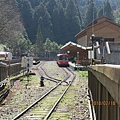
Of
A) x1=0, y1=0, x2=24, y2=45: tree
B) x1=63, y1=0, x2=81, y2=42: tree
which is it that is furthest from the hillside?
x1=0, y1=0, x2=24, y2=45: tree

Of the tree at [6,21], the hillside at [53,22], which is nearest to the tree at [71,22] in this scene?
the hillside at [53,22]

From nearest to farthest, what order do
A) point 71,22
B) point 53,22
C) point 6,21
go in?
point 6,21
point 71,22
point 53,22

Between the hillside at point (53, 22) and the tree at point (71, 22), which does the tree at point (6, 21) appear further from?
the tree at point (71, 22)

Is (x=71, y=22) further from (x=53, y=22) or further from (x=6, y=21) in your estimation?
(x=6, y=21)

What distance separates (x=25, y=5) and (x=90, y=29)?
11932 cm

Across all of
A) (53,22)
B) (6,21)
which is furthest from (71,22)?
(6,21)

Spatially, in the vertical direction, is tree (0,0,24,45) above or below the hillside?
below

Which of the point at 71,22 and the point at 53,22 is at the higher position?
the point at 53,22

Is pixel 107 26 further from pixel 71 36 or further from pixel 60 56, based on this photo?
pixel 71 36

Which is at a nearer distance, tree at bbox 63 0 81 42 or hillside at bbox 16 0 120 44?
hillside at bbox 16 0 120 44

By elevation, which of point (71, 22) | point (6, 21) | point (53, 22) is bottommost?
point (6, 21)

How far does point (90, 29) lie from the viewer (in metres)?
63.8

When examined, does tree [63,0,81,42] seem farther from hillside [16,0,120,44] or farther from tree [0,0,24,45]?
tree [0,0,24,45]

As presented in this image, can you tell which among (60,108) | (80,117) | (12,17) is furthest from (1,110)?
(12,17)
